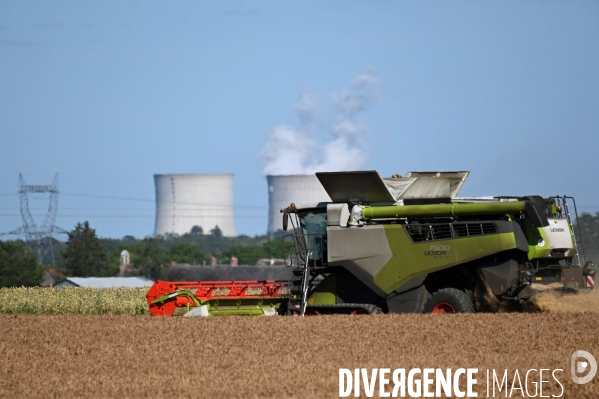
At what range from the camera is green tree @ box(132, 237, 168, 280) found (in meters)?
83.4

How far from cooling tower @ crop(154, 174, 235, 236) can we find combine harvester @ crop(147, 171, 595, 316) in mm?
67260

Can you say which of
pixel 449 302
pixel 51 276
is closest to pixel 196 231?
pixel 51 276

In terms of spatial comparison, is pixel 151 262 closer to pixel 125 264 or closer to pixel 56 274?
pixel 125 264

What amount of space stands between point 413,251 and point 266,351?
15.5 feet

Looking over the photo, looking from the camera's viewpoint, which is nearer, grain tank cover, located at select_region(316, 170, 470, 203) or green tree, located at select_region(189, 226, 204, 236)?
grain tank cover, located at select_region(316, 170, 470, 203)

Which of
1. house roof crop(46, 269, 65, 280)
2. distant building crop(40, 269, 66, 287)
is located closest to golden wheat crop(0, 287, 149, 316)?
distant building crop(40, 269, 66, 287)

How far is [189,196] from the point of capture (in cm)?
8850

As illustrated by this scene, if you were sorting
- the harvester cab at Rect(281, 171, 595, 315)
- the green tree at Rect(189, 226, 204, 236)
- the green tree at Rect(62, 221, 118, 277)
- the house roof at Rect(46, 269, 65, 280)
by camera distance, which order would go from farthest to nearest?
the green tree at Rect(189, 226, 204, 236)
the green tree at Rect(62, 221, 118, 277)
the house roof at Rect(46, 269, 65, 280)
the harvester cab at Rect(281, 171, 595, 315)

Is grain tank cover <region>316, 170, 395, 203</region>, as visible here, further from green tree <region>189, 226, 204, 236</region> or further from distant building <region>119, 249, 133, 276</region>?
green tree <region>189, 226, 204, 236</region>

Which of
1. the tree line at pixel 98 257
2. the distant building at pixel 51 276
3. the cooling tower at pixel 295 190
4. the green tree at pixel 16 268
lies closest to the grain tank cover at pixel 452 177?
the tree line at pixel 98 257

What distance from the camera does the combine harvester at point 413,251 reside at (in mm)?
15977

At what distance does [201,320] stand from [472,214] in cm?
559

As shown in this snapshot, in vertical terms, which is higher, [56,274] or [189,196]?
[189,196]

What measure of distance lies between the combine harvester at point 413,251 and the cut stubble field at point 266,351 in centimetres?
84
